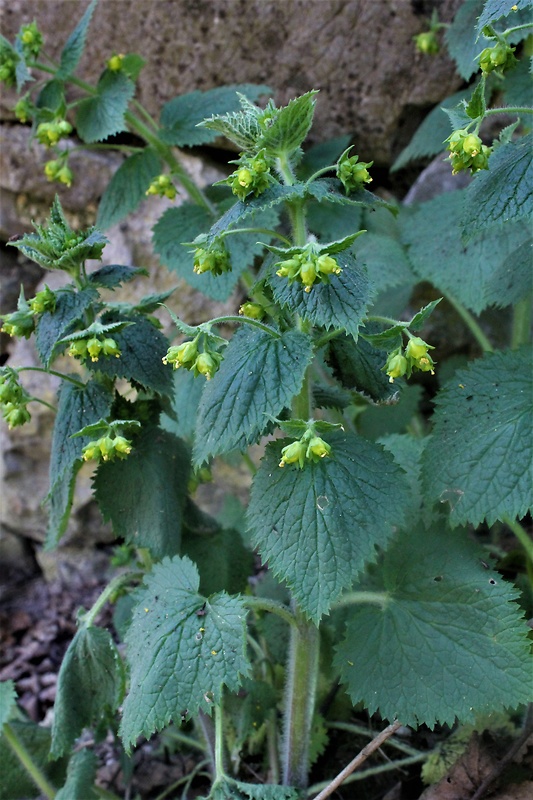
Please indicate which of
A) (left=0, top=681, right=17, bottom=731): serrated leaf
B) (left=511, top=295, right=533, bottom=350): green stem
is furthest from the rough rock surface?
(left=0, top=681, right=17, bottom=731): serrated leaf

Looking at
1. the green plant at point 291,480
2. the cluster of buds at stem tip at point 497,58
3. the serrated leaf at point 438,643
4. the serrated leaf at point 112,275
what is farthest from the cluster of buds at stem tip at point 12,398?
the cluster of buds at stem tip at point 497,58

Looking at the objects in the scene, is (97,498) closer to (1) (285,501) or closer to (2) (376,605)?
(1) (285,501)

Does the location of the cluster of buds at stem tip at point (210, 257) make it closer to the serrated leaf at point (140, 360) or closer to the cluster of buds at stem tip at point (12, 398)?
the serrated leaf at point (140, 360)

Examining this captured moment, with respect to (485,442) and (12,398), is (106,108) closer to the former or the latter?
(12,398)

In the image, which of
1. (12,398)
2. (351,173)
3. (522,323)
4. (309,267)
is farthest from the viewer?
(522,323)

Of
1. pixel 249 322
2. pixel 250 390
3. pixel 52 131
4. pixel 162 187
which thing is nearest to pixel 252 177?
pixel 249 322

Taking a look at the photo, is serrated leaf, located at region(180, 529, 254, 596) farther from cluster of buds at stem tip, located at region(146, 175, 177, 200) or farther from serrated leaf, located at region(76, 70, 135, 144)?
serrated leaf, located at region(76, 70, 135, 144)
